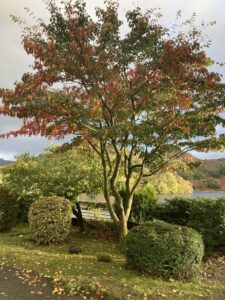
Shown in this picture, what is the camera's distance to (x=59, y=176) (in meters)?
12.3

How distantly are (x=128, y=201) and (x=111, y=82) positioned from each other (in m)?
3.34

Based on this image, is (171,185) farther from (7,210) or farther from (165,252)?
(165,252)

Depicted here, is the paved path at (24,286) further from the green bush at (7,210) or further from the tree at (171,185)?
the tree at (171,185)

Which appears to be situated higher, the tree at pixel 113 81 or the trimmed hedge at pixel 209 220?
the tree at pixel 113 81

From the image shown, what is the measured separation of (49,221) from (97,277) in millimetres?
4176

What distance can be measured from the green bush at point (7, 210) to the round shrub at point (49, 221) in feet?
7.52

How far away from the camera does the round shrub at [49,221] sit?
415 inches

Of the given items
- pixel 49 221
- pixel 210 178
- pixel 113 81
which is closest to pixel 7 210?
pixel 49 221

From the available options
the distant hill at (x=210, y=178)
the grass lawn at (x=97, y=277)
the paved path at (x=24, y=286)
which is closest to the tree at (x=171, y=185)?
the distant hill at (x=210, y=178)

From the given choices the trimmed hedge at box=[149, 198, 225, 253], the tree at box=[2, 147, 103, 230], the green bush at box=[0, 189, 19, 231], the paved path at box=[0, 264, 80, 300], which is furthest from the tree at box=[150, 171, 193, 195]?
the paved path at box=[0, 264, 80, 300]

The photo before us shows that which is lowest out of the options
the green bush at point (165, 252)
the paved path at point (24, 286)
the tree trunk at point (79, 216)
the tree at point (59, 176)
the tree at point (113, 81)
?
the paved path at point (24, 286)

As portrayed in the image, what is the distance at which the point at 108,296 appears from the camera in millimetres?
5840

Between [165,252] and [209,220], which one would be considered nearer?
[165,252]

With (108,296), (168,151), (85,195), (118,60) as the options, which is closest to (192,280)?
(108,296)
